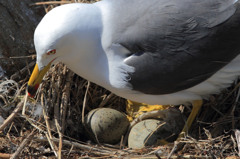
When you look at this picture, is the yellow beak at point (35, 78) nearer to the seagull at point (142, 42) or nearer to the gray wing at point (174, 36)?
the seagull at point (142, 42)

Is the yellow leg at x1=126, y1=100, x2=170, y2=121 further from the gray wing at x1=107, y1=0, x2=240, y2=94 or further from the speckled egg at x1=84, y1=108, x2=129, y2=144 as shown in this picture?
the gray wing at x1=107, y1=0, x2=240, y2=94

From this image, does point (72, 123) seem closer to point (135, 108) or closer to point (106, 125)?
point (106, 125)

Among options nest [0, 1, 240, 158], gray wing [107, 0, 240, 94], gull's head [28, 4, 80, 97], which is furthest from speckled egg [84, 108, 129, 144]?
gull's head [28, 4, 80, 97]

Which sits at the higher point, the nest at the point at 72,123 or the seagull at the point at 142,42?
the seagull at the point at 142,42

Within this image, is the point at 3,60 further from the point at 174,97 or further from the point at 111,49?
the point at 174,97

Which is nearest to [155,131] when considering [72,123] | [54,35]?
[72,123]

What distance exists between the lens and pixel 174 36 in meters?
2.95

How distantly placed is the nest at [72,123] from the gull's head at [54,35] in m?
0.72

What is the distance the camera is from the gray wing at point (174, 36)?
294cm

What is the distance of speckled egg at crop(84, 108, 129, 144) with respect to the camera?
350 centimetres

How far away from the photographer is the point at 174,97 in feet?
10.9

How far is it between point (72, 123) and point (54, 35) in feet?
3.86

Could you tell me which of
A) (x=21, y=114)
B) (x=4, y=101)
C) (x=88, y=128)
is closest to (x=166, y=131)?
(x=88, y=128)

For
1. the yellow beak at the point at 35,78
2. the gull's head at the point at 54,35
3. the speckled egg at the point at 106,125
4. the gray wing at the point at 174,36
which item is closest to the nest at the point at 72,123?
the speckled egg at the point at 106,125
